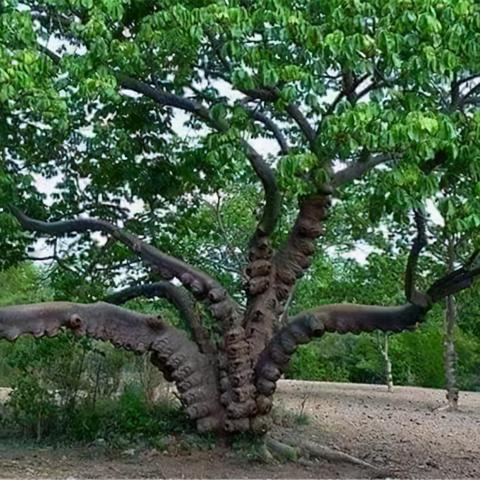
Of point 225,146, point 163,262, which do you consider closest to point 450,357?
point 163,262

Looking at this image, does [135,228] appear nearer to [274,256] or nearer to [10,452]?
[274,256]

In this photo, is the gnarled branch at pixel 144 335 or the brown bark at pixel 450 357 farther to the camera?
the brown bark at pixel 450 357

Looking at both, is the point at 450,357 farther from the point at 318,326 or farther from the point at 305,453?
the point at 318,326

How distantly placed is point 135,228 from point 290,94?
13.9ft

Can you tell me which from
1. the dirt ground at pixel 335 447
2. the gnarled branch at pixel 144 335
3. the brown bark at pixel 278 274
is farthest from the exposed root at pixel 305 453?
the brown bark at pixel 278 274

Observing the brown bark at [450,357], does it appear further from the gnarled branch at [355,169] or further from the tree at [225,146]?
the gnarled branch at [355,169]

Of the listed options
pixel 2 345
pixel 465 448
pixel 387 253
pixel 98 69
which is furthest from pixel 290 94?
pixel 387 253

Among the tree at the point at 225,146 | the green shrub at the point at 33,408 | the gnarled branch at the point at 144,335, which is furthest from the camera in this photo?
the green shrub at the point at 33,408

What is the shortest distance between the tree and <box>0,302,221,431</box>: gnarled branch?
0.06 ft

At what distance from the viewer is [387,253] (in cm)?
1559

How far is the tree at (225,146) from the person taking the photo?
241 inches

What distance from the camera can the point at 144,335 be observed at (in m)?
8.43

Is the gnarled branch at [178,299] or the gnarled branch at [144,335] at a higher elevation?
the gnarled branch at [178,299]

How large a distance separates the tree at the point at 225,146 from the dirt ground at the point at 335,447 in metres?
0.64
